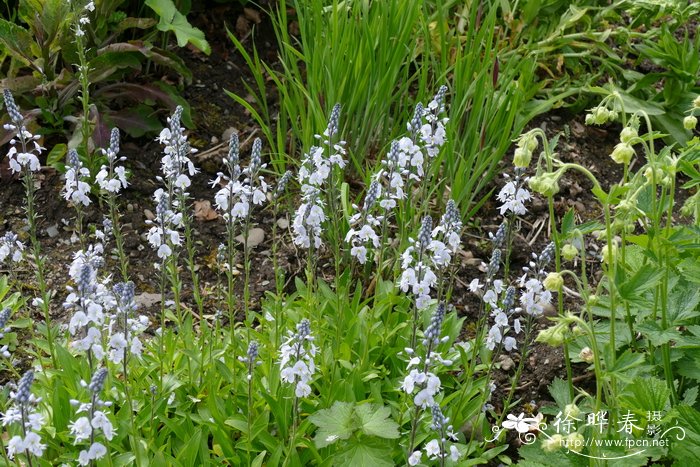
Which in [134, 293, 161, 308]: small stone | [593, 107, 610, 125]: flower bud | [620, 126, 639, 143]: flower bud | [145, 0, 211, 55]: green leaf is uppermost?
[145, 0, 211, 55]: green leaf

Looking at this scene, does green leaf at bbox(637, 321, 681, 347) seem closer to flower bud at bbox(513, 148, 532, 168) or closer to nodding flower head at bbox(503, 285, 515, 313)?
nodding flower head at bbox(503, 285, 515, 313)

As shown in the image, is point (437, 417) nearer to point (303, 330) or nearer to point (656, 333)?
point (303, 330)

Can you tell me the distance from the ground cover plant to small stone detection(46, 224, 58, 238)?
0.04 m

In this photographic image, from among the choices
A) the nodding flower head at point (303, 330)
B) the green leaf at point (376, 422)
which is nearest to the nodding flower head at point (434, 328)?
the nodding flower head at point (303, 330)

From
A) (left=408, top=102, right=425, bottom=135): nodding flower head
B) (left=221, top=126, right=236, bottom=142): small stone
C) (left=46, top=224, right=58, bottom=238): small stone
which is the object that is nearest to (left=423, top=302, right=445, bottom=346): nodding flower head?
(left=408, top=102, right=425, bottom=135): nodding flower head

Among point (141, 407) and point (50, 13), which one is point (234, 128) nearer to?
point (50, 13)

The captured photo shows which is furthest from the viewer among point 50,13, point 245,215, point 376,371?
point 50,13

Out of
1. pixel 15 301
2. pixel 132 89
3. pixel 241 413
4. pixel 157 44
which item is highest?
pixel 157 44

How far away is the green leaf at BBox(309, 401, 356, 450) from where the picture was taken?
2586mm

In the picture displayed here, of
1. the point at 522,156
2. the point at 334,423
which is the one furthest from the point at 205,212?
the point at 522,156

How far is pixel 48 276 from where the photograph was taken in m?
3.94

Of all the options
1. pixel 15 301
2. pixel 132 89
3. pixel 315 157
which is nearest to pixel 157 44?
pixel 132 89

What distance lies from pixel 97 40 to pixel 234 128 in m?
0.88

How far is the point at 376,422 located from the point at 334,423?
5.1 inches
